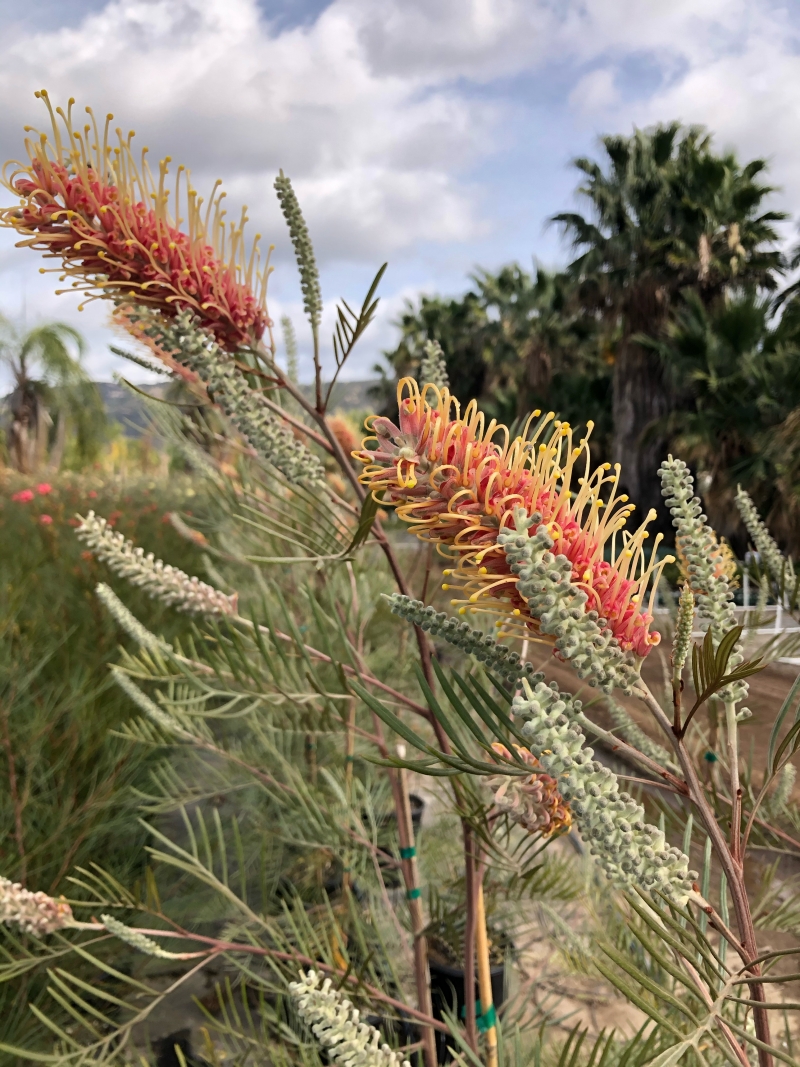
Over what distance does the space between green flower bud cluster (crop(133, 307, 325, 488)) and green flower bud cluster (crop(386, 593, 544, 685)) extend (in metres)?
0.18

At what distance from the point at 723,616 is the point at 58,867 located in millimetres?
1412

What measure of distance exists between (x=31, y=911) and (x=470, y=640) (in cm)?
51

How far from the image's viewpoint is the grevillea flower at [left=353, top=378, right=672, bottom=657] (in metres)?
0.28

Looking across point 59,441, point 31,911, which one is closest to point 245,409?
point 31,911

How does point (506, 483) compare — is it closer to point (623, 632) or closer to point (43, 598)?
point (623, 632)

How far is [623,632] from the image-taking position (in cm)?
28

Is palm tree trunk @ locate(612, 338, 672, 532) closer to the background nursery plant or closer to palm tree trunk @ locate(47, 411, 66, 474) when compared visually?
the background nursery plant

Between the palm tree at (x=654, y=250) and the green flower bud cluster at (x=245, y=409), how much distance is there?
6506 millimetres

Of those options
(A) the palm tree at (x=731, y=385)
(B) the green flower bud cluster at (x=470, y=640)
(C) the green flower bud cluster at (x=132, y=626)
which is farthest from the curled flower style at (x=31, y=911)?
(A) the palm tree at (x=731, y=385)

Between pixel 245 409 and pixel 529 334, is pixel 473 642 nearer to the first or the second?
pixel 245 409

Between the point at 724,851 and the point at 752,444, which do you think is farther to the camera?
the point at 752,444

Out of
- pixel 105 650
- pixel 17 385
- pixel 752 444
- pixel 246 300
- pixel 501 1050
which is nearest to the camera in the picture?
pixel 501 1050

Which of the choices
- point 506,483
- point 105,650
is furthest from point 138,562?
point 105,650

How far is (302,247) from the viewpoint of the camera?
55cm
